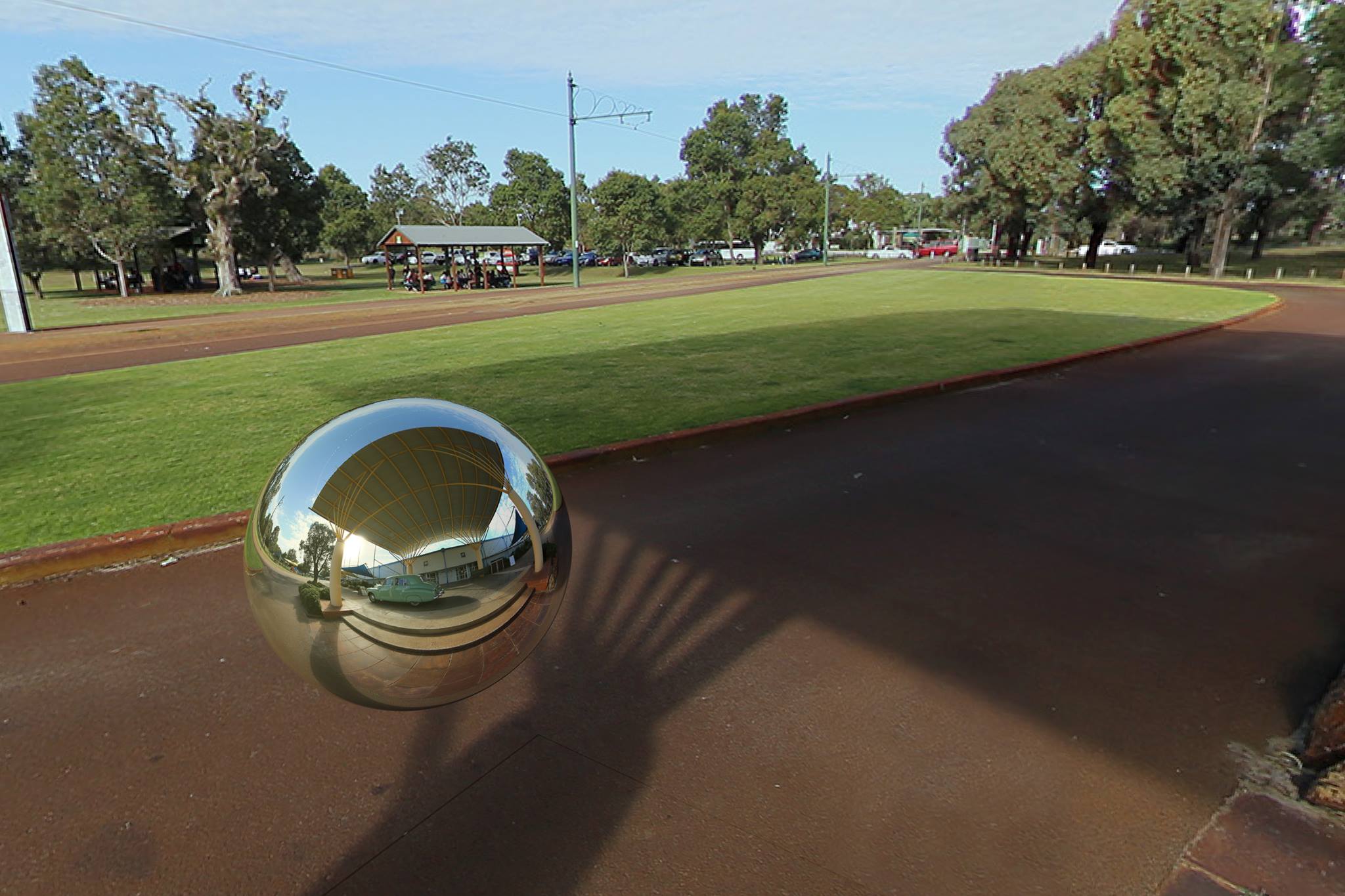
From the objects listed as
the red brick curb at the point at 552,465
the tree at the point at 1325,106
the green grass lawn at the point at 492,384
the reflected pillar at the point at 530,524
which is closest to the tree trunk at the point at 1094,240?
the tree at the point at 1325,106

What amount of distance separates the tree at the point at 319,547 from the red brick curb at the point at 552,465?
370 centimetres

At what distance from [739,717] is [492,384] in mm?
7919

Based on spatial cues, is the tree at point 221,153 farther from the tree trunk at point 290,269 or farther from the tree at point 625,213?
the tree at point 625,213

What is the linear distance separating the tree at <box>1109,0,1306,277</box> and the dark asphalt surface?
143 ft

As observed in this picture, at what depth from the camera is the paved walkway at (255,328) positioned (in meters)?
14.7

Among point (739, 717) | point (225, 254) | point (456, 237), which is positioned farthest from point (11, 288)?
point (739, 717)

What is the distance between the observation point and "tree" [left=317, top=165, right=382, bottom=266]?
6269 centimetres

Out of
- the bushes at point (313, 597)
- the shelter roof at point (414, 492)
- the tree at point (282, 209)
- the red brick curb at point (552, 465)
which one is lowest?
the red brick curb at point (552, 465)

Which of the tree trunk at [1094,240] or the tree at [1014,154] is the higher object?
the tree at [1014,154]

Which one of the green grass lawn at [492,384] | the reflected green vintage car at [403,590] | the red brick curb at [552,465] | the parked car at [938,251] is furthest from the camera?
the parked car at [938,251]

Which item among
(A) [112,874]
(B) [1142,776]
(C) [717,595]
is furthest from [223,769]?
(B) [1142,776]

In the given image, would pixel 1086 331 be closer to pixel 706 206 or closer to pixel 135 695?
pixel 135 695

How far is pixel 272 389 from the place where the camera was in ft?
34.0

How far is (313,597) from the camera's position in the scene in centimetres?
225
